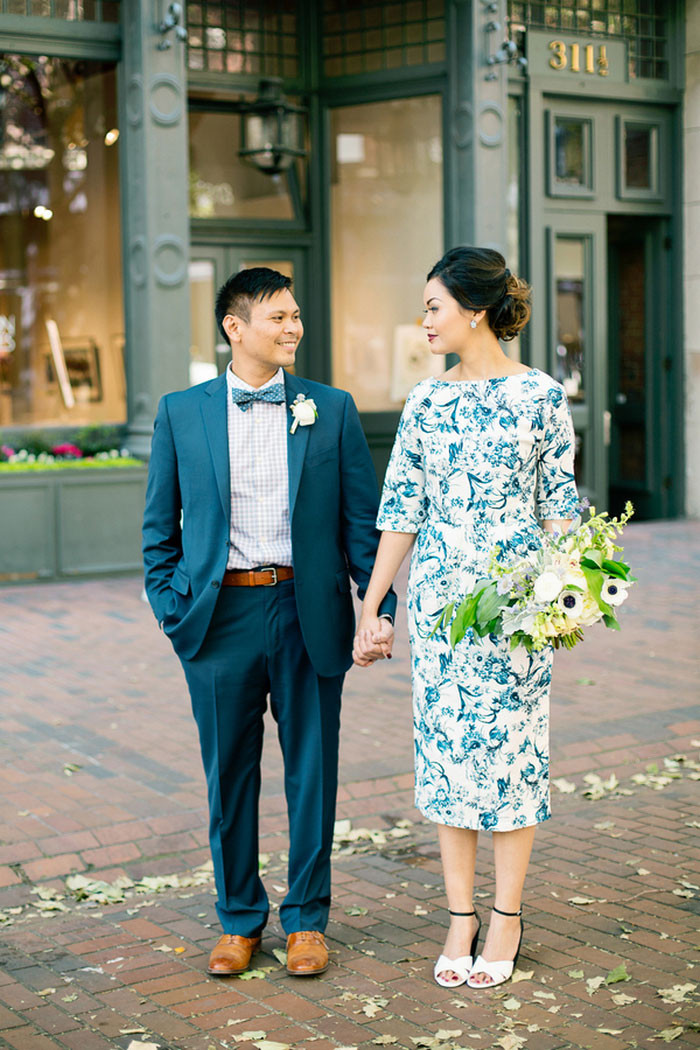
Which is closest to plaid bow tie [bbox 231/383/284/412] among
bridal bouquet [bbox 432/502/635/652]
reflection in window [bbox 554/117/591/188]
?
bridal bouquet [bbox 432/502/635/652]

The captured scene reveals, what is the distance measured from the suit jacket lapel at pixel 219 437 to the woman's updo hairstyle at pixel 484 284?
0.73 m

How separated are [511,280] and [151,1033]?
2335 mm

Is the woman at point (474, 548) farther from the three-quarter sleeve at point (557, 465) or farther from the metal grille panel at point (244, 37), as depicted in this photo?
the metal grille panel at point (244, 37)

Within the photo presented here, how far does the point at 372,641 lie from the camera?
396 centimetres

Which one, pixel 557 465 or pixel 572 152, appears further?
pixel 572 152

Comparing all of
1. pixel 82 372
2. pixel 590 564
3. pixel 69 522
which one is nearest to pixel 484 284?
pixel 590 564

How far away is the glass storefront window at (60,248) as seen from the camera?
11.6m

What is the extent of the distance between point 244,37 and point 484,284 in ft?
30.9

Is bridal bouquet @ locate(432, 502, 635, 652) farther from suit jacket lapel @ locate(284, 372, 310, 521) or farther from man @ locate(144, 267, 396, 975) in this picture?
suit jacket lapel @ locate(284, 372, 310, 521)

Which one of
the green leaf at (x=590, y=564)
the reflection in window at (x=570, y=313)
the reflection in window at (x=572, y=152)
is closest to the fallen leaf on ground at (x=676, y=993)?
the green leaf at (x=590, y=564)

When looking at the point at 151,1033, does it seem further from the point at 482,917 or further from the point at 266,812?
the point at 266,812

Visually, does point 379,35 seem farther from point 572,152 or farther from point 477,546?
point 477,546

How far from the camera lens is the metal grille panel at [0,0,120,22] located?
10945 mm

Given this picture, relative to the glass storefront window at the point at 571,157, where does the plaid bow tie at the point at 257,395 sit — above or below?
below
